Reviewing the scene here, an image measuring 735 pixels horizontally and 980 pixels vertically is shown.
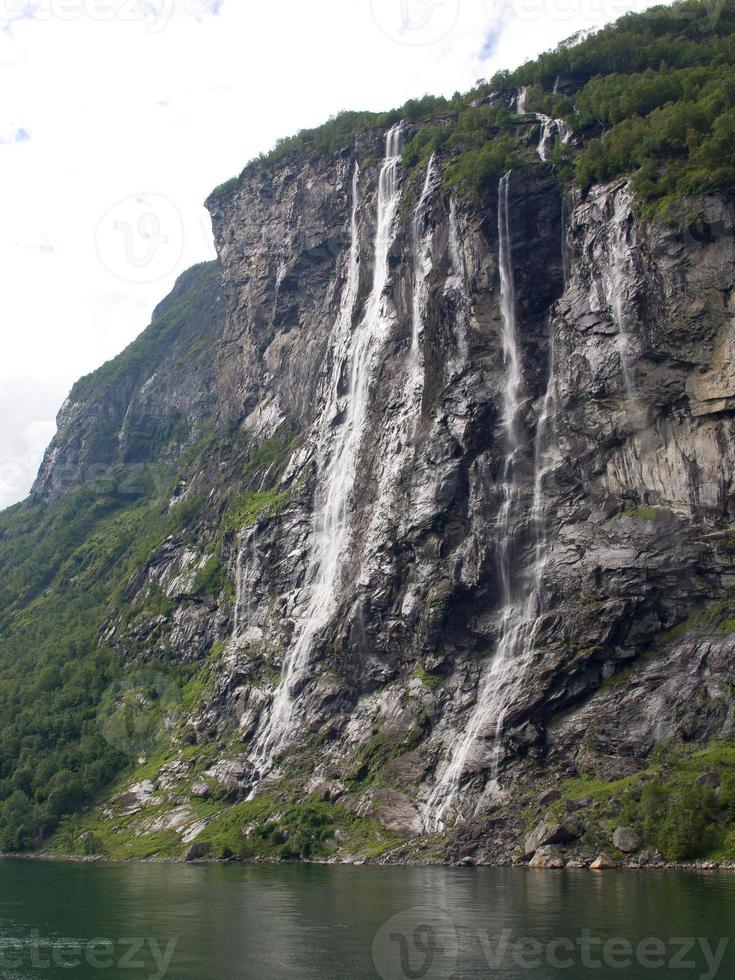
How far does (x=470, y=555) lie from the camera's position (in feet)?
260

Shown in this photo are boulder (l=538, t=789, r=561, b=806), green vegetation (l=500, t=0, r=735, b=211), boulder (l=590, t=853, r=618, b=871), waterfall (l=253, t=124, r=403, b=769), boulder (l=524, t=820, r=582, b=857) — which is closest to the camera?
boulder (l=590, t=853, r=618, b=871)

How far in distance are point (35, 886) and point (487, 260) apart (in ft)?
211

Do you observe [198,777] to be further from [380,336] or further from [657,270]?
[657,270]

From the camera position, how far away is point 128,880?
2393 inches

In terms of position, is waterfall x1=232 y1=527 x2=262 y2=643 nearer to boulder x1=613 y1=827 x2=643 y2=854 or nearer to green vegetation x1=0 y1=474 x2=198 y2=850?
green vegetation x1=0 y1=474 x2=198 y2=850

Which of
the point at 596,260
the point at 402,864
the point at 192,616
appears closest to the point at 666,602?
the point at 402,864

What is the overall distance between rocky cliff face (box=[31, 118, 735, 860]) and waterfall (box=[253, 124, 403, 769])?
32 centimetres

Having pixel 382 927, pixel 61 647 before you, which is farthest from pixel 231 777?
pixel 61 647

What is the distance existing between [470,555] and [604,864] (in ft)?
98.6

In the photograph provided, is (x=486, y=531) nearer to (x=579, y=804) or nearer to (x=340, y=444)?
(x=340, y=444)

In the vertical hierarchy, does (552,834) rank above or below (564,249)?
below

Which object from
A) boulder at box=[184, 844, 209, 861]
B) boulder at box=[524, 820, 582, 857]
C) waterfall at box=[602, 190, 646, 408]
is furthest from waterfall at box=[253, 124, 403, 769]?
boulder at box=[524, 820, 582, 857]

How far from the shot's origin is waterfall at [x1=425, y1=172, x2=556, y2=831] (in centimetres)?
6888

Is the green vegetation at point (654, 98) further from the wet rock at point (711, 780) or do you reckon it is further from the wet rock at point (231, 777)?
the wet rock at point (231, 777)
